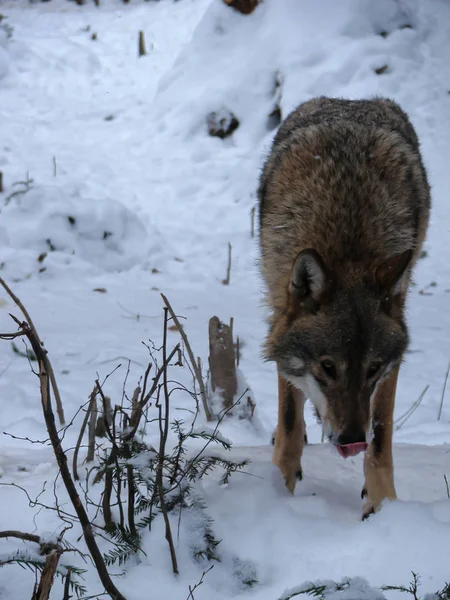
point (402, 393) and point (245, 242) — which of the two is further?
point (245, 242)

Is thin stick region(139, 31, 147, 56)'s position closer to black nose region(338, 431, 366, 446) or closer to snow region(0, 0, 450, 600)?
snow region(0, 0, 450, 600)

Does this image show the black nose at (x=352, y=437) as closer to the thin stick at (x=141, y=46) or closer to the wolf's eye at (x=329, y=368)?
the wolf's eye at (x=329, y=368)

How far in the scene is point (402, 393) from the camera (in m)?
5.45

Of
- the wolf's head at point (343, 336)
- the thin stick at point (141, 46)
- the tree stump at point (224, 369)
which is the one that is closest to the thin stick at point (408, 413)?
the tree stump at point (224, 369)

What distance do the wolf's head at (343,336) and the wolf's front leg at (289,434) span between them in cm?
51

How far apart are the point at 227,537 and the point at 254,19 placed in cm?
1127

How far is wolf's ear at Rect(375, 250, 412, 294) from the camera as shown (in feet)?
9.23

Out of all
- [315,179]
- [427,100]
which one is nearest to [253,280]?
[427,100]

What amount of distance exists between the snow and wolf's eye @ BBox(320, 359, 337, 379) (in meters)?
0.52

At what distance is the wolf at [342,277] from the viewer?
2.76 meters

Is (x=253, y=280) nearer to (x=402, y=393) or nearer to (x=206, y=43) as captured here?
(x=402, y=393)

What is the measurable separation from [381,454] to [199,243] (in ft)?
21.0

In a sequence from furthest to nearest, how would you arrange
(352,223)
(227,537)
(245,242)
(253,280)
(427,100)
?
(427,100), (245,242), (253,280), (352,223), (227,537)

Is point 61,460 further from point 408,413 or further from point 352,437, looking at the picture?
point 408,413
